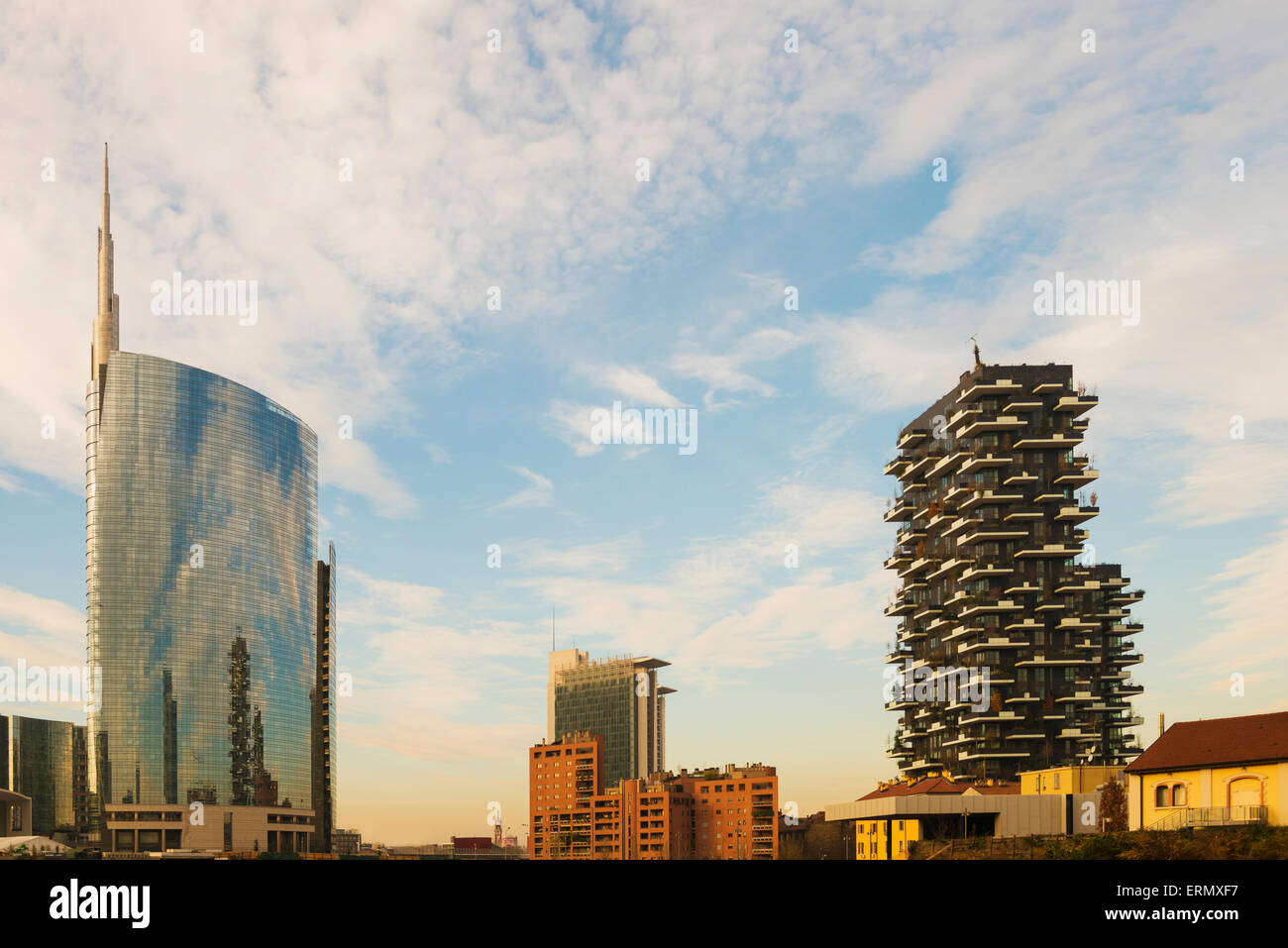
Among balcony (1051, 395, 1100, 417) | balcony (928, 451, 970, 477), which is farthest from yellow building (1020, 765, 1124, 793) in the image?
balcony (1051, 395, 1100, 417)

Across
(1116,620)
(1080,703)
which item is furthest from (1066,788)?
(1116,620)

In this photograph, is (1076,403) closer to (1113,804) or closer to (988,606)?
(988,606)

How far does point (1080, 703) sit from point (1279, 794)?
263 feet

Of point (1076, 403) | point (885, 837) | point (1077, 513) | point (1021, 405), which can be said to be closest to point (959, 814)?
point (885, 837)

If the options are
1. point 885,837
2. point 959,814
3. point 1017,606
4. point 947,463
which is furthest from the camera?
point 947,463

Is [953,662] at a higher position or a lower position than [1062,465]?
lower

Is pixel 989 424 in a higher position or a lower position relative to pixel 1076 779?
higher

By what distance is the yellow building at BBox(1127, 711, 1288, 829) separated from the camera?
8306 cm

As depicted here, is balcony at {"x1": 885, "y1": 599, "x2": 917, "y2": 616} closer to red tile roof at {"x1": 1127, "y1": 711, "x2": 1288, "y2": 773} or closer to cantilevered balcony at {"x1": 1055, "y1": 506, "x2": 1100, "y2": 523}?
cantilevered balcony at {"x1": 1055, "y1": 506, "x2": 1100, "y2": 523}

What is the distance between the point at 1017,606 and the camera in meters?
164

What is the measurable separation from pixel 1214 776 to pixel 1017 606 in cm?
7796
